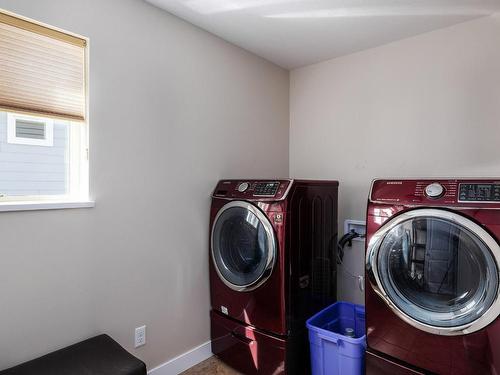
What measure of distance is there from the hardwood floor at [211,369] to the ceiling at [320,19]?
2.35 metres

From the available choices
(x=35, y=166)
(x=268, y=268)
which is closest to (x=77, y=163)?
(x=35, y=166)

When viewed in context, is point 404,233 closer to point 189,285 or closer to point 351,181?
point 351,181

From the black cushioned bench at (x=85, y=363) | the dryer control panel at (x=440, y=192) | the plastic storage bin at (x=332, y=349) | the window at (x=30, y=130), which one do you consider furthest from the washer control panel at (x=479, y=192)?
the window at (x=30, y=130)

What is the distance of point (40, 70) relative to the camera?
1550mm

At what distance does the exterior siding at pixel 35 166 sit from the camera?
152cm

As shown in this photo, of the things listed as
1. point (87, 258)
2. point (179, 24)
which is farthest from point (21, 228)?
point (179, 24)

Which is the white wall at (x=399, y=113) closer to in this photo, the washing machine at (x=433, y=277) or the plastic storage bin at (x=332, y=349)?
the plastic storage bin at (x=332, y=349)

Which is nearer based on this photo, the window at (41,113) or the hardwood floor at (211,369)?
the window at (41,113)

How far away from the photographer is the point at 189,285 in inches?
85.3

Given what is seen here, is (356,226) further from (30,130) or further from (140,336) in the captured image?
(30,130)

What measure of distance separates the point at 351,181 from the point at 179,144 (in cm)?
144

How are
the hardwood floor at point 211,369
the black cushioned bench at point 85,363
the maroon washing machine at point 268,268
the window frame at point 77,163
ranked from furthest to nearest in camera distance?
the hardwood floor at point 211,369
the maroon washing machine at point 268,268
the window frame at point 77,163
the black cushioned bench at point 85,363

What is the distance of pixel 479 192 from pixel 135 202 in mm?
1776

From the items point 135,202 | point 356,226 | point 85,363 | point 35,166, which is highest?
point 35,166
